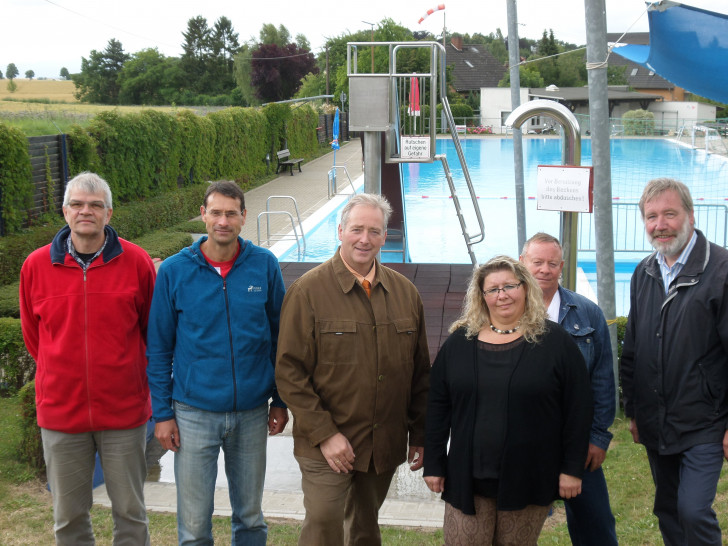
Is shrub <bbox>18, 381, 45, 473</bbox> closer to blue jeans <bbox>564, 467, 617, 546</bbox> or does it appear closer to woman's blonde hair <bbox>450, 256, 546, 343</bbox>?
woman's blonde hair <bbox>450, 256, 546, 343</bbox>

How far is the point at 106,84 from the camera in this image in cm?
8419

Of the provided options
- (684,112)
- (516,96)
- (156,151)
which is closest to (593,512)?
(516,96)

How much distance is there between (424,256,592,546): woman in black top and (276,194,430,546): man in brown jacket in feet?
0.90

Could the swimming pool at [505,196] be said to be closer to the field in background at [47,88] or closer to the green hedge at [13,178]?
the green hedge at [13,178]

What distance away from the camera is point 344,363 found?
→ 3199 millimetres

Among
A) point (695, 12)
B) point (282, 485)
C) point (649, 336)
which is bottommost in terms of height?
point (282, 485)

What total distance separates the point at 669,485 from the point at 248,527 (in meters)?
1.89

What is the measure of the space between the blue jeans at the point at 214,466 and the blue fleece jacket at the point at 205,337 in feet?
0.21

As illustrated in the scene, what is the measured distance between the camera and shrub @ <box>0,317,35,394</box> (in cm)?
657

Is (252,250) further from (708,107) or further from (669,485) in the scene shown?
(708,107)

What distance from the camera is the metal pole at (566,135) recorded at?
456cm

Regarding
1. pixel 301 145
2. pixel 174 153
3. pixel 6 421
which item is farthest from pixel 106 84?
pixel 6 421

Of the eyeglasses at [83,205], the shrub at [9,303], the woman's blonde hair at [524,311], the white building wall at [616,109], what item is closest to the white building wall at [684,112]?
the white building wall at [616,109]

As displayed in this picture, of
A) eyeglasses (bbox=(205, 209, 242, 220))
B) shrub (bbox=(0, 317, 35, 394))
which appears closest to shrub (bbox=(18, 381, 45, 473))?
shrub (bbox=(0, 317, 35, 394))
